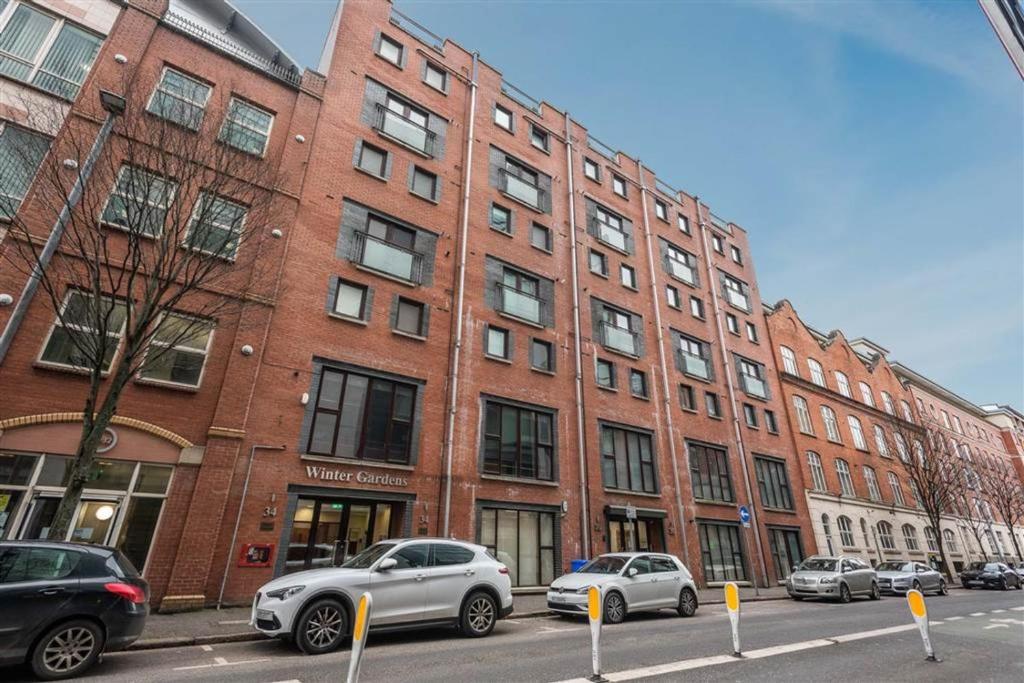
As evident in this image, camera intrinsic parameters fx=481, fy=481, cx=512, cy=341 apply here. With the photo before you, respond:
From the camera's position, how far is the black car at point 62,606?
5.71 meters

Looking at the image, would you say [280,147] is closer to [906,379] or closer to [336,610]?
[336,610]

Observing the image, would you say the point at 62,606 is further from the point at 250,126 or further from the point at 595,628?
the point at 250,126

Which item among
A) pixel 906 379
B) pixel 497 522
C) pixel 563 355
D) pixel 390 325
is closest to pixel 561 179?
pixel 563 355

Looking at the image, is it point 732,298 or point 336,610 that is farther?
point 732,298

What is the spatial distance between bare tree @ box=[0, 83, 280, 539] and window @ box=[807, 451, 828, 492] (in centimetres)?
2972

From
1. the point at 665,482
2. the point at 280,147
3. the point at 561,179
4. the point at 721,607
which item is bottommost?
the point at 721,607

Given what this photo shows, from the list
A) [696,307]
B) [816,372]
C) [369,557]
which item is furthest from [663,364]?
[369,557]

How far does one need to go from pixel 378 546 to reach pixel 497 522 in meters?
7.38

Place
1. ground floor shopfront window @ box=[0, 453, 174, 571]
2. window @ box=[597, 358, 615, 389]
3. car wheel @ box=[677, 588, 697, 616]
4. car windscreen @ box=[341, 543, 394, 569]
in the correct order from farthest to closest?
window @ box=[597, 358, 615, 389] < car wheel @ box=[677, 588, 697, 616] < ground floor shopfront window @ box=[0, 453, 174, 571] < car windscreen @ box=[341, 543, 394, 569]

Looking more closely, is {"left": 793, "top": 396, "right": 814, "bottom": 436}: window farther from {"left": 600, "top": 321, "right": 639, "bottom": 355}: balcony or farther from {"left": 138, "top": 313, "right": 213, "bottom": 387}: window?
{"left": 138, "top": 313, "right": 213, "bottom": 387}: window

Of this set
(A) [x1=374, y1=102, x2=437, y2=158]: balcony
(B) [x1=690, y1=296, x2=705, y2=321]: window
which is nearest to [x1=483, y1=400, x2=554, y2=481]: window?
(A) [x1=374, y1=102, x2=437, y2=158]: balcony

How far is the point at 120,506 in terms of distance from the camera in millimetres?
10633

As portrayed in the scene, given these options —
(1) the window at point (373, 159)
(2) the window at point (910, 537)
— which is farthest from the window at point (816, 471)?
(1) the window at point (373, 159)

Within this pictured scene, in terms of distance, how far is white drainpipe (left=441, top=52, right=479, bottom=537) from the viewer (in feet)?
48.6
